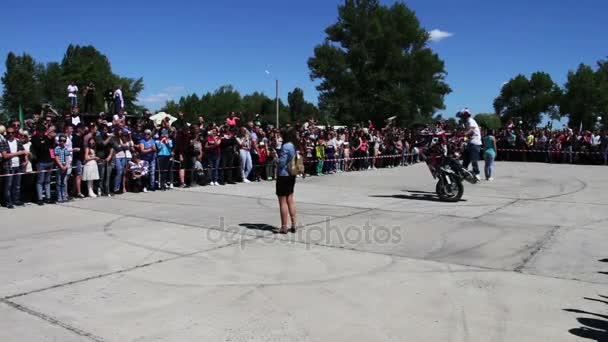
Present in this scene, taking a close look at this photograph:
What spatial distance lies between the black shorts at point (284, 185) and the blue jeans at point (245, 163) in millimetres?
8408

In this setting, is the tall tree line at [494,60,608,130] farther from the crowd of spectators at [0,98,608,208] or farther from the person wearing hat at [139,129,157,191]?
the person wearing hat at [139,129,157,191]

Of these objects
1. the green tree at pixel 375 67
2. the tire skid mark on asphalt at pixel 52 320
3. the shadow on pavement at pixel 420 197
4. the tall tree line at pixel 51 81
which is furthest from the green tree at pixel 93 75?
the tire skid mark on asphalt at pixel 52 320

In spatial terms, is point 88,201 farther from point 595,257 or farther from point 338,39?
point 338,39

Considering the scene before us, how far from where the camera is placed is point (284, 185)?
8547mm

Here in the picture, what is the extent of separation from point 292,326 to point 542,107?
11342 centimetres

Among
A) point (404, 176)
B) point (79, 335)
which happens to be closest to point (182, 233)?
point (79, 335)

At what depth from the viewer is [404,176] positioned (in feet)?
63.8

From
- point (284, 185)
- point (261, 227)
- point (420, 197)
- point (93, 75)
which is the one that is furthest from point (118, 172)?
point (93, 75)

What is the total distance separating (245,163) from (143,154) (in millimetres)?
3712

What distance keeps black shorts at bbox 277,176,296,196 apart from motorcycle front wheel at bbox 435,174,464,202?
516 cm

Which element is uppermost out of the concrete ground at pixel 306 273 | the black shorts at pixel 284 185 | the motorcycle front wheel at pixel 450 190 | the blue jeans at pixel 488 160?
the blue jeans at pixel 488 160

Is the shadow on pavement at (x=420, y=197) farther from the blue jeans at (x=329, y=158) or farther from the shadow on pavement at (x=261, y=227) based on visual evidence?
the blue jeans at (x=329, y=158)

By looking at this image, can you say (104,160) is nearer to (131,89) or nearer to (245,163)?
(245,163)

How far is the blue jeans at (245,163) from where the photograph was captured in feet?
55.4
